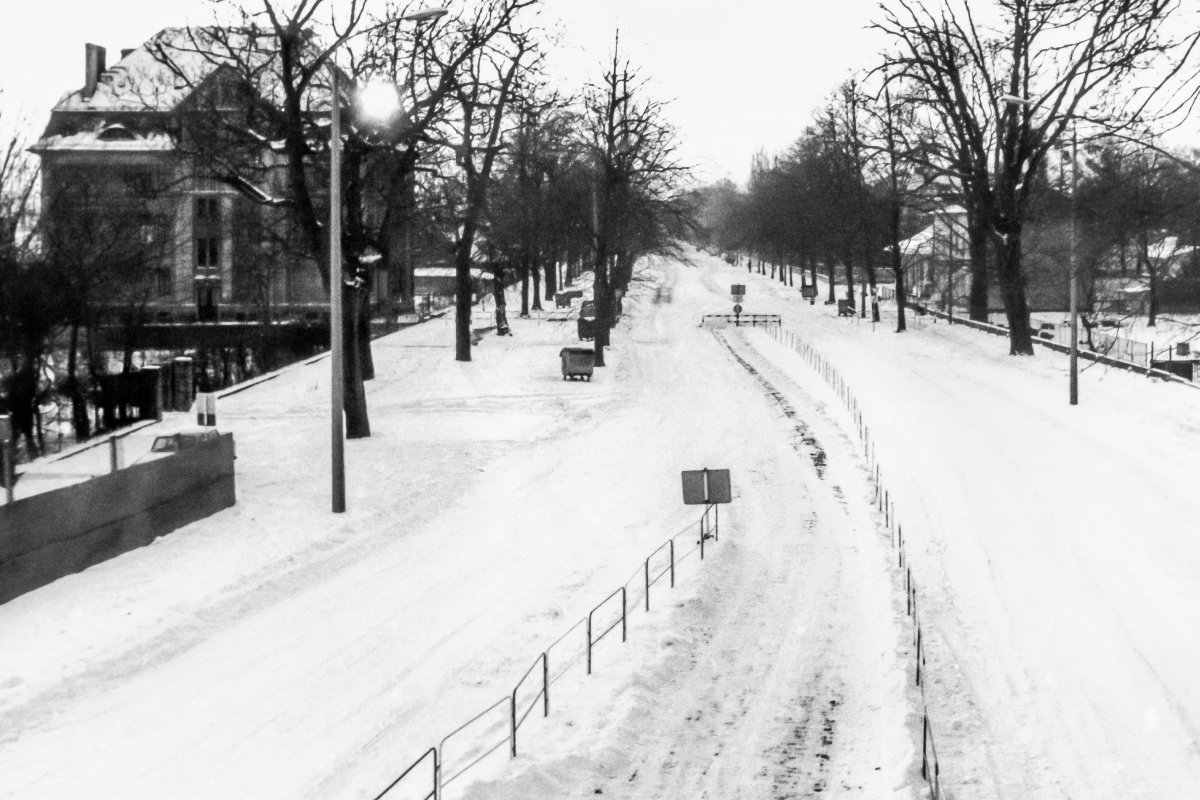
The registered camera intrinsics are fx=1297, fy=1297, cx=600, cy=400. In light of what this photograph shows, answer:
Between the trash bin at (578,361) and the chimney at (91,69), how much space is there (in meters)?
Result: 43.9

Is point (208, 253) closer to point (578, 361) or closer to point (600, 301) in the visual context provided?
point (600, 301)

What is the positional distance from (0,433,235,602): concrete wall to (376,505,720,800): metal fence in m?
6.37

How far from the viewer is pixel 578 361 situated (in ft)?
130

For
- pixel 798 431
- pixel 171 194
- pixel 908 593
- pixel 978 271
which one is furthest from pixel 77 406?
pixel 978 271

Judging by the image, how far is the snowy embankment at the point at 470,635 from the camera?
1083cm

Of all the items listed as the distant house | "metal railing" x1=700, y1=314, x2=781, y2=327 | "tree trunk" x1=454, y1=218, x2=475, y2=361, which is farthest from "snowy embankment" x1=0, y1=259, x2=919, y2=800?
the distant house

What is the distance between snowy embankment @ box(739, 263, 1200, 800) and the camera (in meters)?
11.6

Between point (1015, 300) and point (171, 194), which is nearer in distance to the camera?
point (171, 194)

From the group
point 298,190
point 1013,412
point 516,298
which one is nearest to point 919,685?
point 298,190

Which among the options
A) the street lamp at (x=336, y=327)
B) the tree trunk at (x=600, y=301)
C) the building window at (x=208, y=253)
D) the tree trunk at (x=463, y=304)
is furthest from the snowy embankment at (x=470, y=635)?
the building window at (x=208, y=253)

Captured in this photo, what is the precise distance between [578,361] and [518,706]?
27710 mm

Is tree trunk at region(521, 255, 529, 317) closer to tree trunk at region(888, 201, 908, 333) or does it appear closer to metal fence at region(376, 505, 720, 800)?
tree trunk at region(888, 201, 908, 333)

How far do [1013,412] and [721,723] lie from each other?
76.0 feet

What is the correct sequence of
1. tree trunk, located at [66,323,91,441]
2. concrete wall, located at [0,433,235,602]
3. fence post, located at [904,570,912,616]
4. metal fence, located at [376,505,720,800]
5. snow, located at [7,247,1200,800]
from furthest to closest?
1. tree trunk, located at [66,323,91,441]
2. fence post, located at [904,570,912,616]
3. concrete wall, located at [0,433,235,602]
4. snow, located at [7,247,1200,800]
5. metal fence, located at [376,505,720,800]
